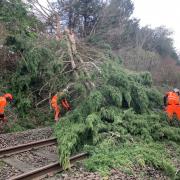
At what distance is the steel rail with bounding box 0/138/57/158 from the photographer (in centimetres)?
757

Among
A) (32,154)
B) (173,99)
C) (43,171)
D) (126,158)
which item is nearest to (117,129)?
(126,158)

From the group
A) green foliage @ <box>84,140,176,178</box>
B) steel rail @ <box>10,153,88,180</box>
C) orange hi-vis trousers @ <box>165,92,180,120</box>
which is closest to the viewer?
steel rail @ <box>10,153,88,180</box>

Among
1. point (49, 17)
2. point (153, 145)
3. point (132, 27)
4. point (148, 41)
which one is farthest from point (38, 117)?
point (148, 41)

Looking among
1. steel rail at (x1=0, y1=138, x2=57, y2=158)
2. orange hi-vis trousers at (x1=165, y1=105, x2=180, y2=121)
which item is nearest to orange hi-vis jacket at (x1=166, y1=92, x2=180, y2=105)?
orange hi-vis trousers at (x1=165, y1=105, x2=180, y2=121)

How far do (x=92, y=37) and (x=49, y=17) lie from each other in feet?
18.5

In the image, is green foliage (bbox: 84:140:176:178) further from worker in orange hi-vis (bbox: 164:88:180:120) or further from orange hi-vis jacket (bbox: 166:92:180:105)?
orange hi-vis jacket (bbox: 166:92:180:105)

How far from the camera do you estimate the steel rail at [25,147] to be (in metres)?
7.57

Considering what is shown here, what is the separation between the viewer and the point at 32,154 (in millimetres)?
7875

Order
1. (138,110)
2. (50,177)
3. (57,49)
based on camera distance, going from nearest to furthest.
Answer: (50,177)
(138,110)
(57,49)

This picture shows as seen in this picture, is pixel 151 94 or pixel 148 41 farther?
pixel 148 41

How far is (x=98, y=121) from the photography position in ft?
28.8

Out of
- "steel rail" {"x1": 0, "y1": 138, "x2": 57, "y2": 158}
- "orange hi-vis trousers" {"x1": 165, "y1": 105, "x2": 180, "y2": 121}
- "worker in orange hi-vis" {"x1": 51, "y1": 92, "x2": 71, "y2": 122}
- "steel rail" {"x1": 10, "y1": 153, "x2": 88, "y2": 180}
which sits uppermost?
"worker in orange hi-vis" {"x1": 51, "y1": 92, "x2": 71, "y2": 122}

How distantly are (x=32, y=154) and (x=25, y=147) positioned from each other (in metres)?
0.40

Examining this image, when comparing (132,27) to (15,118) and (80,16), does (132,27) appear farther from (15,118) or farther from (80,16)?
(15,118)
